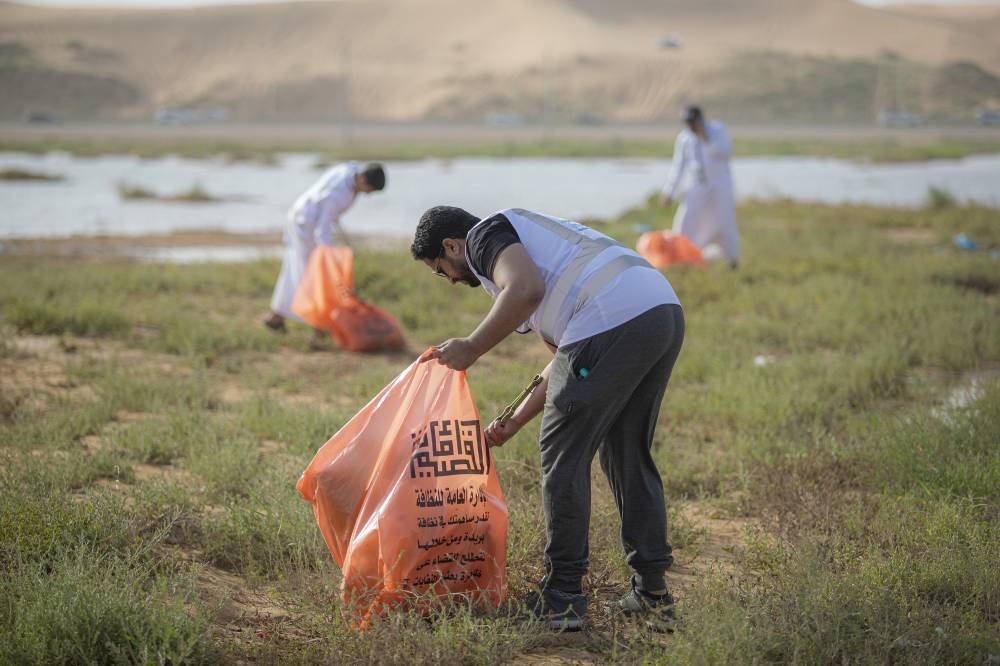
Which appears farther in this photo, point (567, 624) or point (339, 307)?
point (339, 307)

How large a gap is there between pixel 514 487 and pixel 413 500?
1.33m

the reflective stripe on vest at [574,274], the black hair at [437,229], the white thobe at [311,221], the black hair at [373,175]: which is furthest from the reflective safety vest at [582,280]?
the white thobe at [311,221]

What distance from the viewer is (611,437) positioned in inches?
139

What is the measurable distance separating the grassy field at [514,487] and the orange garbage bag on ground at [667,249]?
115 cm

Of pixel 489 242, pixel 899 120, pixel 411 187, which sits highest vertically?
pixel 899 120

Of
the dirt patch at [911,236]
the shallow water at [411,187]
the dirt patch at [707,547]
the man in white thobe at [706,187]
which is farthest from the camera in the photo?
the shallow water at [411,187]

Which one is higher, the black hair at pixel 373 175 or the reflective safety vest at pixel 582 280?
the black hair at pixel 373 175

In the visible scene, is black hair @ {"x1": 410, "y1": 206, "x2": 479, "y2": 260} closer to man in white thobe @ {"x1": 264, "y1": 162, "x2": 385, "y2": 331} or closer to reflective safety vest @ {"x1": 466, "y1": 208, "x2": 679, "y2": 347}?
reflective safety vest @ {"x1": 466, "y1": 208, "x2": 679, "y2": 347}

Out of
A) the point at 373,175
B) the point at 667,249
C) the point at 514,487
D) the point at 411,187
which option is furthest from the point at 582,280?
the point at 411,187

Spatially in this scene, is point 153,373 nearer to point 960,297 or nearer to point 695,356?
point 695,356

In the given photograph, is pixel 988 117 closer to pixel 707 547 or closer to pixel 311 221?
pixel 311 221

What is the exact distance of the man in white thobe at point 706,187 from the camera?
35.9 feet

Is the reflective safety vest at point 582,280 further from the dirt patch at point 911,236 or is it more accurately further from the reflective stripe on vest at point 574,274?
the dirt patch at point 911,236

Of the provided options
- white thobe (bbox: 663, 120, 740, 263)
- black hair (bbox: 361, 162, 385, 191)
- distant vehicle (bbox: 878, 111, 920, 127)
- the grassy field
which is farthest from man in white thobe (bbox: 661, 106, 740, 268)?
distant vehicle (bbox: 878, 111, 920, 127)
